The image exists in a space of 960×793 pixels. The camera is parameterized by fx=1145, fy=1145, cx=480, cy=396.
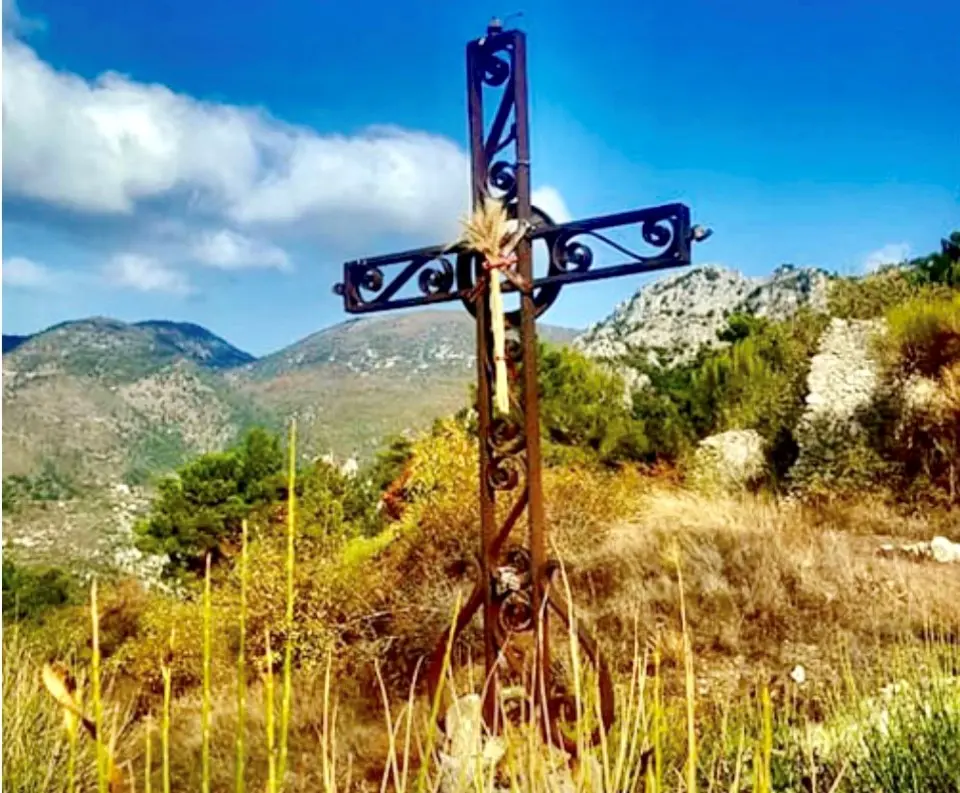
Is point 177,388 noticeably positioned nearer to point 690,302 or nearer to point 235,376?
point 235,376

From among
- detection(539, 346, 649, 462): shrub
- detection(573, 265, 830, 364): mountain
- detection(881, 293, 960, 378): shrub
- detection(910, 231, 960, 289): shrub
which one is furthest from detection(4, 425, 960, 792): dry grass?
detection(573, 265, 830, 364): mountain

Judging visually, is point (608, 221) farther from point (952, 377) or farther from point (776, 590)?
point (952, 377)

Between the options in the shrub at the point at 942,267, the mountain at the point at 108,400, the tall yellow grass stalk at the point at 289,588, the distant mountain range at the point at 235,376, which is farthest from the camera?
the mountain at the point at 108,400

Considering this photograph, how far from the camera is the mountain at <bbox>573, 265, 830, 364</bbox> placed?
1125 inches

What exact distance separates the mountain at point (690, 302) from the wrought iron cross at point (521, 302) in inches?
917

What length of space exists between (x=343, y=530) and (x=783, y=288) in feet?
75.4

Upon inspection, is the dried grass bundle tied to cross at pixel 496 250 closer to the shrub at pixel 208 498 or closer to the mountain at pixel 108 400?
the shrub at pixel 208 498

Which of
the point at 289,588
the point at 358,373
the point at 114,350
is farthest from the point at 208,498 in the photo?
the point at 114,350

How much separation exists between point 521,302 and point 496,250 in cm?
14

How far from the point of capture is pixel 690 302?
33.2 m

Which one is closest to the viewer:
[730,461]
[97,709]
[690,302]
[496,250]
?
[97,709]

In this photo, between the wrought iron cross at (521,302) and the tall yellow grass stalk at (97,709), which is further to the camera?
the wrought iron cross at (521,302)

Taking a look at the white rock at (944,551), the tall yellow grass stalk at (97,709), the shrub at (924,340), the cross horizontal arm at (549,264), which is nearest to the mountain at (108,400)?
the shrub at (924,340)

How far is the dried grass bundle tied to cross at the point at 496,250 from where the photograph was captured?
8.65 ft
